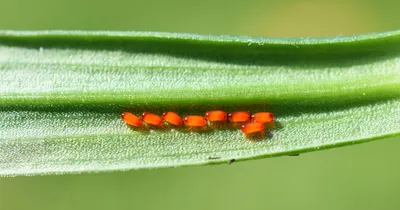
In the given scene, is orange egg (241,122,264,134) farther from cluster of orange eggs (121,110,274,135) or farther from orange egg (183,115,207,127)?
orange egg (183,115,207,127)

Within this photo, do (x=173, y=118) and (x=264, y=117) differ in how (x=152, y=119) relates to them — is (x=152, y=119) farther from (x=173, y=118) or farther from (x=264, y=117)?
(x=264, y=117)

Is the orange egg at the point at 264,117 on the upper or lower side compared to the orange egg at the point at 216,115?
upper

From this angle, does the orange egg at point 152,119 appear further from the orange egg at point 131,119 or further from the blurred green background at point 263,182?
the blurred green background at point 263,182

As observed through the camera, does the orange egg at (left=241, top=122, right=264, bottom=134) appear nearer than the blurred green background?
Yes

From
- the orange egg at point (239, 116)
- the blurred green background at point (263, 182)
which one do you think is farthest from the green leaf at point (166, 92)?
the blurred green background at point (263, 182)

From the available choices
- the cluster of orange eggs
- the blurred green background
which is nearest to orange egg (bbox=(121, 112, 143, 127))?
the cluster of orange eggs

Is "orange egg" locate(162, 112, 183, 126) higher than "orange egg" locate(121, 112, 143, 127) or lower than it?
higher
